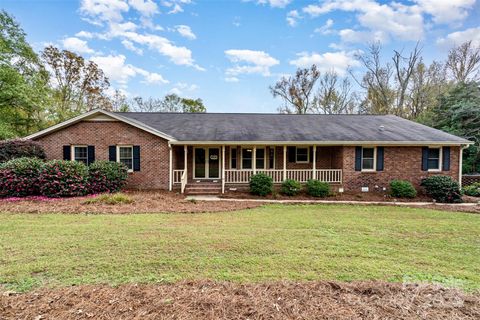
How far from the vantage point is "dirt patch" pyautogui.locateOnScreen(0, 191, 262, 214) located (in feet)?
26.3

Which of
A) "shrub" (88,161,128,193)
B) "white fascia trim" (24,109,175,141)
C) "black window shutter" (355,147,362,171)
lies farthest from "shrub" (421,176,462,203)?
"shrub" (88,161,128,193)

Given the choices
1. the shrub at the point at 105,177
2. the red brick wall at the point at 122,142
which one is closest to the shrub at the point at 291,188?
the red brick wall at the point at 122,142

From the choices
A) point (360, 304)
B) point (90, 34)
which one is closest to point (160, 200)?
point (360, 304)

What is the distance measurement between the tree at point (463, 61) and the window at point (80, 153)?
3180 centimetres

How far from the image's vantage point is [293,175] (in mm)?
13453

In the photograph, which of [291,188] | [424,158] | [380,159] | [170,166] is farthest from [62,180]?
[424,158]

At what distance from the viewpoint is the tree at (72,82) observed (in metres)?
26.2

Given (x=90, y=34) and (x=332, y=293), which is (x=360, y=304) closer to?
(x=332, y=293)

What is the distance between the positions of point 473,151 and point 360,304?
21.1 m

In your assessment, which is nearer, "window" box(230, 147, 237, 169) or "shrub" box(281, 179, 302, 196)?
"shrub" box(281, 179, 302, 196)

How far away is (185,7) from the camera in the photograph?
45.7 feet

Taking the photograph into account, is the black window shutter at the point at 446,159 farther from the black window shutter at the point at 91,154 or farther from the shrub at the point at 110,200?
the black window shutter at the point at 91,154

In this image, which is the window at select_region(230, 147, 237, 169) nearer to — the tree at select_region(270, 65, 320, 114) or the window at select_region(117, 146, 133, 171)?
the window at select_region(117, 146, 133, 171)

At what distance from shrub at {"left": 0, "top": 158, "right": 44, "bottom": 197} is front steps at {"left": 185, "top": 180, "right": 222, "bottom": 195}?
6.17 metres
